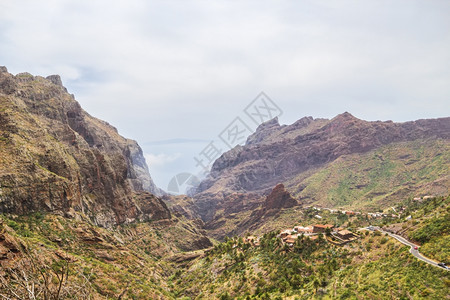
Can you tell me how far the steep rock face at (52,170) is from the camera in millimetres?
56594

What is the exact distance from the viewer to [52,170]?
225 ft

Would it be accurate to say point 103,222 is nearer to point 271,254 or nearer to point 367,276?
point 271,254

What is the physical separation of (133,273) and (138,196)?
201ft

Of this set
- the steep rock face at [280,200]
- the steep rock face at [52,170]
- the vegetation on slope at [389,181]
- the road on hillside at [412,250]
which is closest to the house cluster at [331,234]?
the road on hillside at [412,250]

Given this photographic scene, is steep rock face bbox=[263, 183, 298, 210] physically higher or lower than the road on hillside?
higher

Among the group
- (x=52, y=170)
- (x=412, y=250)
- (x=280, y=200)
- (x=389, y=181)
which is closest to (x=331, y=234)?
(x=412, y=250)

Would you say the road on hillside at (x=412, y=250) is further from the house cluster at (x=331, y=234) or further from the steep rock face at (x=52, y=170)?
the steep rock face at (x=52, y=170)

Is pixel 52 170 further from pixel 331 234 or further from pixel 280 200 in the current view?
pixel 280 200

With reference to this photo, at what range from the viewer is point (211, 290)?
2504 inches

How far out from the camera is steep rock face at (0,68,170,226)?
56.6 metres

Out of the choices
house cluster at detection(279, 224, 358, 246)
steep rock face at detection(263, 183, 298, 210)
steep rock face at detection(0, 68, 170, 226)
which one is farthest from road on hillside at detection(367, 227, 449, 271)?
steep rock face at detection(263, 183, 298, 210)

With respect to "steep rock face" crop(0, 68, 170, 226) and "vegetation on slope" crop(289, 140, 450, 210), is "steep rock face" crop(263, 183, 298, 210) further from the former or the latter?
"steep rock face" crop(0, 68, 170, 226)

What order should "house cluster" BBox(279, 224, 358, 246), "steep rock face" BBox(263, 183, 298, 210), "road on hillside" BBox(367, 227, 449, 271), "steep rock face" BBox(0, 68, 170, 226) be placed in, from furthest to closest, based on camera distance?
"steep rock face" BBox(263, 183, 298, 210)
"house cluster" BBox(279, 224, 358, 246)
"steep rock face" BBox(0, 68, 170, 226)
"road on hillside" BBox(367, 227, 449, 271)

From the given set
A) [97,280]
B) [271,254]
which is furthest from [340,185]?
[97,280]
